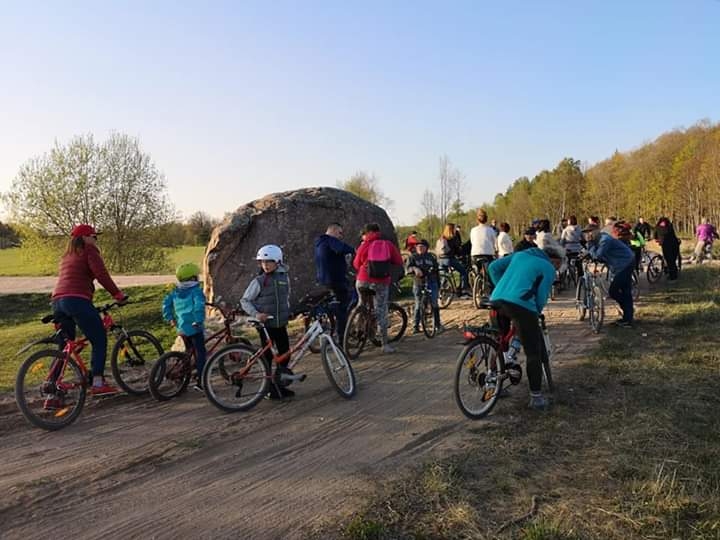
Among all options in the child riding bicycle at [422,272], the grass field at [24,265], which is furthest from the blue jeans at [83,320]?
the grass field at [24,265]

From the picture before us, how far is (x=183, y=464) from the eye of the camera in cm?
441

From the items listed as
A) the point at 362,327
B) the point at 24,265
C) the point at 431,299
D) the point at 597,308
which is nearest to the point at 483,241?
the point at 431,299

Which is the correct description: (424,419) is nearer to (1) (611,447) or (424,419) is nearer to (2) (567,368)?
(1) (611,447)

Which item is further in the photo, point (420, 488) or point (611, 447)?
point (611, 447)

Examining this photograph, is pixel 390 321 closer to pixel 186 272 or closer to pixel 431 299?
pixel 431 299

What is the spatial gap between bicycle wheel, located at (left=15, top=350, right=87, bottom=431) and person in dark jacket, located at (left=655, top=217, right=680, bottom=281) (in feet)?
46.7

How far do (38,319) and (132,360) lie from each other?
15011 mm

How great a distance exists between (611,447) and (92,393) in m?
5.20

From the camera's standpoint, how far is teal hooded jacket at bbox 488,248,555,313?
5.21 meters

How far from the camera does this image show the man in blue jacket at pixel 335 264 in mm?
8039

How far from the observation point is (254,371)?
19.1 feet

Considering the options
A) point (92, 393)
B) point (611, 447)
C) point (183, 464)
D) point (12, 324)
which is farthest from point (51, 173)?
point (611, 447)

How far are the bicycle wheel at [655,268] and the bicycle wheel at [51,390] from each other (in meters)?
14.1

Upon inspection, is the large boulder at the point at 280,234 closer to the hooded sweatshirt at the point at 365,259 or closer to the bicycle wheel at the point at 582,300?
the hooded sweatshirt at the point at 365,259
